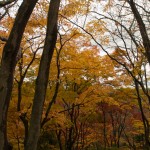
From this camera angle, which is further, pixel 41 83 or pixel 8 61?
pixel 41 83

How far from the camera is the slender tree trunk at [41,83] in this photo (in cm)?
614

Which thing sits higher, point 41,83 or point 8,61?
point 8,61

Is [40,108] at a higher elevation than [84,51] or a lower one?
lower

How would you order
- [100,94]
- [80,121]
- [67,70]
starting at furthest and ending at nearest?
[80,121], [100,94], [67,70]

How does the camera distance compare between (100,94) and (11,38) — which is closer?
(11,38)

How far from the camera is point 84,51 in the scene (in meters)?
16.4

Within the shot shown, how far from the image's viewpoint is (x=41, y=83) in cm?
627

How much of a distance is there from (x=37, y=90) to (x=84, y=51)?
1039 centimetres

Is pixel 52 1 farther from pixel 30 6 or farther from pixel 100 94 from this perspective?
pixel 100 94

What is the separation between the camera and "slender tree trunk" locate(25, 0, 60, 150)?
6137mm

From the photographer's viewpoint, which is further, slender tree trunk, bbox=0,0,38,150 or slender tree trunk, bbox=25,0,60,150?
slender tree trunk, bbox=25,0,60,150

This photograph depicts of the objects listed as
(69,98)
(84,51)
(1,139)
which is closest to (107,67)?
(84,51)

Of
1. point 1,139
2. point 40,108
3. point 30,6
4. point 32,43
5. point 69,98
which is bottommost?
point 1,139

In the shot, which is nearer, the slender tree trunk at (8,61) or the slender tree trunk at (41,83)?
the slender tree trunk at (8,61)
